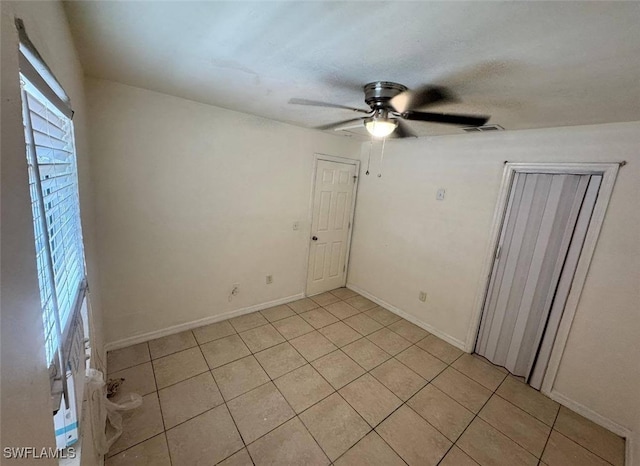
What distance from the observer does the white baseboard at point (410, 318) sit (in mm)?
2863

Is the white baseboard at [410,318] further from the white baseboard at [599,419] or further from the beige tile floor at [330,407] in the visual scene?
the white baseboard at [599,419]

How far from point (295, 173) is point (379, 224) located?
4.41 ft

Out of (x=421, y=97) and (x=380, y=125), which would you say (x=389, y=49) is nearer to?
(x=380, y=125)

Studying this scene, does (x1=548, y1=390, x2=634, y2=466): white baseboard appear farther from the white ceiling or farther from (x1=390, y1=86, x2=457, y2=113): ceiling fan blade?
(x1=390, y1=86, x2=457, y2=113): ceiling fan blade

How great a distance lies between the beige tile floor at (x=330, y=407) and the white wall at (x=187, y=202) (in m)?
0.44

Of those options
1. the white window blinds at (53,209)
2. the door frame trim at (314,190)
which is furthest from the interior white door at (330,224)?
the white window blinds at (53,209)

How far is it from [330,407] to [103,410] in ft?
4.83

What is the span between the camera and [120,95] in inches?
79.4

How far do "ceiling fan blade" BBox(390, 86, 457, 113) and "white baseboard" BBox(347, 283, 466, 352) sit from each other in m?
2.44

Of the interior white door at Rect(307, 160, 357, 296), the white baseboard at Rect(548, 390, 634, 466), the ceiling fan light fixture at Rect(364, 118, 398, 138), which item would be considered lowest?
the white baseboard at Rect(548, 390, 634, 466)

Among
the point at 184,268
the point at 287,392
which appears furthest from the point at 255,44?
the point at 287,392

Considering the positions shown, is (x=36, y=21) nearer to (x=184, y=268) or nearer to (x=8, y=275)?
(x=8, y=275)

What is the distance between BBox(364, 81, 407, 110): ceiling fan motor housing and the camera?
5.06ft

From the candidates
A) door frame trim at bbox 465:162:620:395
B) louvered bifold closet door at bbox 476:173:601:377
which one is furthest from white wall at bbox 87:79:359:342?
louvered bifold closet door at bbox 476:173:601:377
